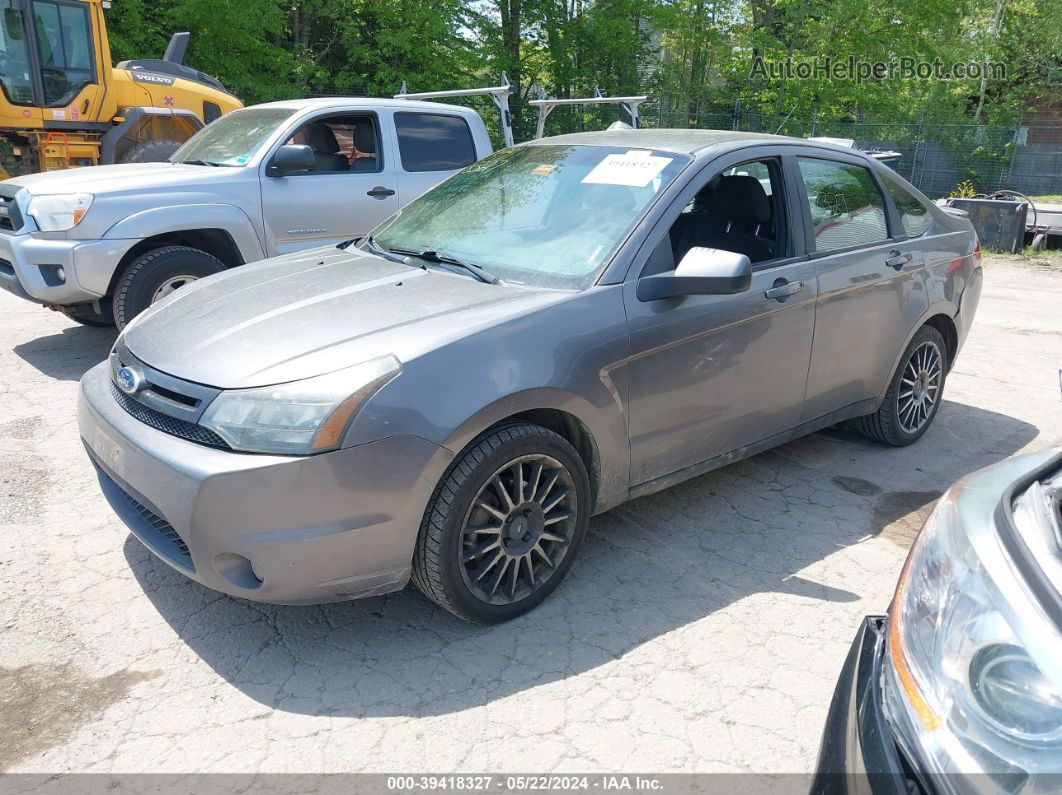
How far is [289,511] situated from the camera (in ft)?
8.78

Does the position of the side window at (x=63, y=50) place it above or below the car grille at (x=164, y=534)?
above

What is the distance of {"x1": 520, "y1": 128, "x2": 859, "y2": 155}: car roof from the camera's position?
3.95m

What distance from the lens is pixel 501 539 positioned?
313 centimetres

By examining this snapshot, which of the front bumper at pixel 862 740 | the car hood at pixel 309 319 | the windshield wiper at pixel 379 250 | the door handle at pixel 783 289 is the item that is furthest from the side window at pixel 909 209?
the front bumper at pixel 862 740

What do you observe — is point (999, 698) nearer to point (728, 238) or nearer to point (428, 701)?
point (428, 701)

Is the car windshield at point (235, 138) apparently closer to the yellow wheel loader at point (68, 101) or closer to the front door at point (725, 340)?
the front door at point (725, 340)

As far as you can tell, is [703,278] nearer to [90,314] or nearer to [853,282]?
[853,282]

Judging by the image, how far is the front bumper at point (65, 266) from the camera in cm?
580

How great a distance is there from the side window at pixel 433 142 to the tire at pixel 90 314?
2579mm

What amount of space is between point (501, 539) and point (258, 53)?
18.2 meters

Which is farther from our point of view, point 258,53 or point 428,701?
point 258,53

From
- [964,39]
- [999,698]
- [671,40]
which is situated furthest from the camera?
[964,39]

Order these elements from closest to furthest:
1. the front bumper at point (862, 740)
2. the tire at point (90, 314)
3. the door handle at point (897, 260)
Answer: the front bumper at point (862, 740) < the door handle at point (897, 260) < the tire at point (90, 314)

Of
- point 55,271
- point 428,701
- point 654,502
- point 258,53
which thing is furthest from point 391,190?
point 258,53
